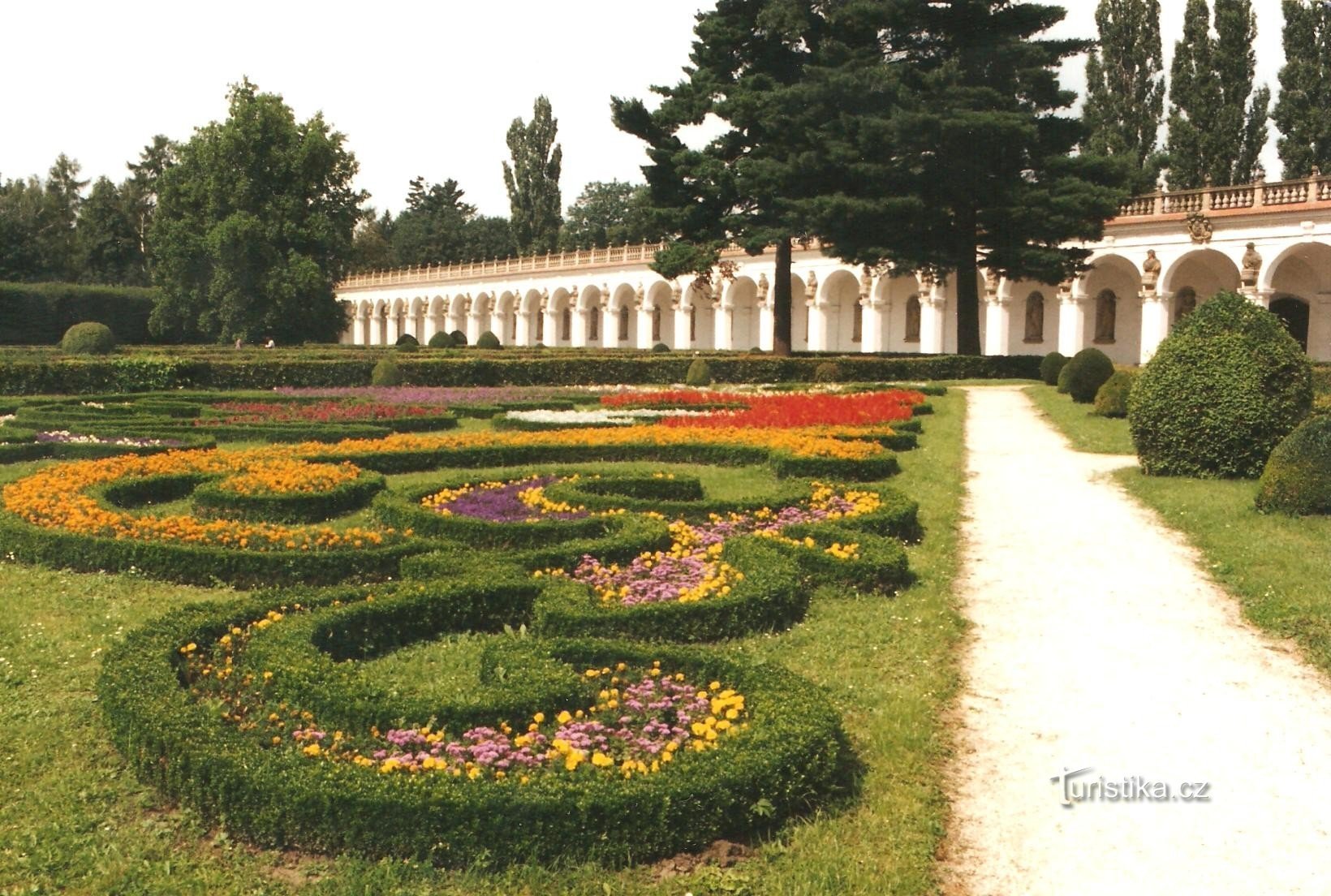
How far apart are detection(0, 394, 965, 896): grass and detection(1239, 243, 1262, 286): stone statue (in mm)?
29607

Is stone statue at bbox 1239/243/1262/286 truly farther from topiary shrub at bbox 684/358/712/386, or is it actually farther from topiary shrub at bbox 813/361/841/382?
topiary shrub at bbox 684/358/712/386

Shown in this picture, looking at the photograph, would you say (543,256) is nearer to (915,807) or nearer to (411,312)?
(411,312)

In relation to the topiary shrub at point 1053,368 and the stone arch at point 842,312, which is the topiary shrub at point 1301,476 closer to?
the topiary shrub at point 1053,368

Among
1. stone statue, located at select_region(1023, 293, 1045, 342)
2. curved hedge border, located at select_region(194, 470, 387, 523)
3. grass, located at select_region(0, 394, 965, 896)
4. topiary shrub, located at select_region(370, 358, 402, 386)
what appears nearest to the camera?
grass, located at select_region(0, 394, 965, 896)

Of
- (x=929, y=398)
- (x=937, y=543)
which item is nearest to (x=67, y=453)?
(x=937, y=543)

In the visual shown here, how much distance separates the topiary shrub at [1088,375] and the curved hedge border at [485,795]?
723 inches

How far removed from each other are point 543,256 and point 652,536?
191ft

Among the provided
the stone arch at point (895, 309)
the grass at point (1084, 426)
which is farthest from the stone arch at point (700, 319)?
the grass at point (1084, 426)

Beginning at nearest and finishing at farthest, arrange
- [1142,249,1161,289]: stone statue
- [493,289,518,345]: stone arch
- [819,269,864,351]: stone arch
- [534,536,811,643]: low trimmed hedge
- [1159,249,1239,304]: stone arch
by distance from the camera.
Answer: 1. [534,536,811,643]: low trimmed hedge
2. [1142,249,1161,289]: stone statue
3. [1159,249,1239,304]: stone arch
4. [819,269,864,351]: stone arch
5. [493,289,518,345]: stone arch

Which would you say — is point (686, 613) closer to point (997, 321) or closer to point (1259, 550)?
point (1259, 550)

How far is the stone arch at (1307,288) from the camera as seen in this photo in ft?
110

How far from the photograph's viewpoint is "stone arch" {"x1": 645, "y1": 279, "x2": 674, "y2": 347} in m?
56.7

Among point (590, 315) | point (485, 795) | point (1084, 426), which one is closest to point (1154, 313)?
point (1084, 426)

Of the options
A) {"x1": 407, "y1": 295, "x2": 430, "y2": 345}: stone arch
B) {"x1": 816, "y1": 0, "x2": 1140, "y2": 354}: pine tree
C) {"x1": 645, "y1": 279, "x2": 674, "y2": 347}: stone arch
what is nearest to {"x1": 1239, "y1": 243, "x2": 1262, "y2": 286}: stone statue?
{"x1": 816, "y1": 0, "x2": 1140, "y2": 354}: pine tree
